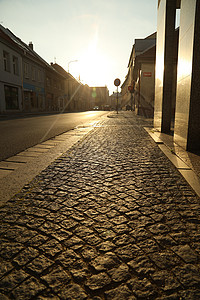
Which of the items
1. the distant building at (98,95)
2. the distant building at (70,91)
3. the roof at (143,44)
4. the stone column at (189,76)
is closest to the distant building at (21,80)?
the distant building at (70,91)

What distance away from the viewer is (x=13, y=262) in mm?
1417

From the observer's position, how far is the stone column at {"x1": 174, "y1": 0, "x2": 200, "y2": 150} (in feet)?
13.4

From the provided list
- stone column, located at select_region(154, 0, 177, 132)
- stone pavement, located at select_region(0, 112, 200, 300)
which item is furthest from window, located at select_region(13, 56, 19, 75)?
stone pavement, located at select_region(0, 112, 200, 300)

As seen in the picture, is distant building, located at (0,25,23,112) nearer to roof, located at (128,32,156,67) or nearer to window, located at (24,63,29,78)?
window, located at (24,63,29,78)

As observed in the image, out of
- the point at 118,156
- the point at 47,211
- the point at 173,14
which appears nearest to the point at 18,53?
the point at 173,14

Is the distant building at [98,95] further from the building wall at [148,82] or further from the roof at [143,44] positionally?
the building wall at [148,82]

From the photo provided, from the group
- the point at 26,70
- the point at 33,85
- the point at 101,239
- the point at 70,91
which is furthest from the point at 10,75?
the point at 70,91

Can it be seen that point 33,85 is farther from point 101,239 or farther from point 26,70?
point 101,239

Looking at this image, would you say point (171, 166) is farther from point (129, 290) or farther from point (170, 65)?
point (170, 65)

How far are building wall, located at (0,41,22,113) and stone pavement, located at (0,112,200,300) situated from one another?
19.9 metres

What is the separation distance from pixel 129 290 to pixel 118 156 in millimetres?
3078

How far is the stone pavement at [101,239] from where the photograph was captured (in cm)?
125

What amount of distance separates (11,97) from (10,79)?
5.91ft

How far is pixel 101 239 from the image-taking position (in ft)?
5.48
